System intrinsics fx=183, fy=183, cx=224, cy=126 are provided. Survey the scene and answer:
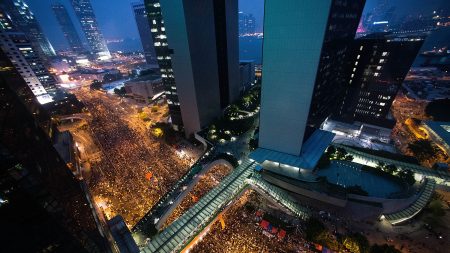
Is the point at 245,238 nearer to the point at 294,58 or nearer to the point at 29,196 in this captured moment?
the point at 29,196

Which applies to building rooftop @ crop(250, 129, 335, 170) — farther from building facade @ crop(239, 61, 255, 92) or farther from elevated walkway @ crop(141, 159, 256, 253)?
building facade @ crop(239, 61, 255, 92)

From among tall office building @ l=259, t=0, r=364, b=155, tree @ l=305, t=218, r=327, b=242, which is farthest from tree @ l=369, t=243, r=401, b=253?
tall office building @ l=259, t=0, r=364, b=155

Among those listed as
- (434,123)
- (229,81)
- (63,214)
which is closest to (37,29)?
(229,81)

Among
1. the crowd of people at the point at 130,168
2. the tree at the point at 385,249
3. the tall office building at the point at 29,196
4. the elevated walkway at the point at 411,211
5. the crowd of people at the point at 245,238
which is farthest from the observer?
the crowd of people at the point at 130,168

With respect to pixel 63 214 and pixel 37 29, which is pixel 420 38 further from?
pixel 37 29

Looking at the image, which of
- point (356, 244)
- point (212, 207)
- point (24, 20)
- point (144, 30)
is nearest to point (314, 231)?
point (356, 244)

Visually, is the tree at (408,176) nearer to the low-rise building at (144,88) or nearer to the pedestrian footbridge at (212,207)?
the pedestrian footbridge at (212,207)

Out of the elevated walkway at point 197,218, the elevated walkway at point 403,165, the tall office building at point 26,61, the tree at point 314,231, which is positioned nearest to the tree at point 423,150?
the elevated walkway at point 403,165
